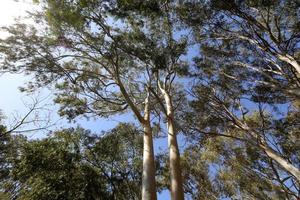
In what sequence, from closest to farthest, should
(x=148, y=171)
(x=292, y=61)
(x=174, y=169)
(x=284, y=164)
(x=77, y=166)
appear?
(x=148, y=171)
(x=174, y=169)
(x=284, y=164)
(x=292, y=61)
(x=77, y=166)

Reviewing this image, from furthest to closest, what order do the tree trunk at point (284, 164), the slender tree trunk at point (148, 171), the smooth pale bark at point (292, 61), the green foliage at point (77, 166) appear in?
the green foliage at point (77, 166)
the smooth pale bark at point (292, 61)
the tree trunk at point (284, 164)
the slender tree trunk at point (148, 171)

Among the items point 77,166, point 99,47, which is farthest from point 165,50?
point 77,166

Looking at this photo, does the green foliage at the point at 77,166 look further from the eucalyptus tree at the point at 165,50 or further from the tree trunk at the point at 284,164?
the tree trunk at the point at 284,164

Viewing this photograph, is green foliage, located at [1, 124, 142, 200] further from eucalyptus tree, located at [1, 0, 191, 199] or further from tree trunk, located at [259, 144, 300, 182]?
Result: tree trunk, located at [259, 144, 300, 182]

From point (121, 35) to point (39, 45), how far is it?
7.12 feet

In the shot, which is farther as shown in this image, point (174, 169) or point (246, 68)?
point (246, 68)

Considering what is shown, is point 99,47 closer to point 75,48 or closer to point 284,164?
point 75,48

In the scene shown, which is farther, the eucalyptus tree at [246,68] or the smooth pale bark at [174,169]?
the eucalyptus tree at [246,68]

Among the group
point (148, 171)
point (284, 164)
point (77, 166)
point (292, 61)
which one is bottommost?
point (148, 171)

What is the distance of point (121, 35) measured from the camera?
7.32m

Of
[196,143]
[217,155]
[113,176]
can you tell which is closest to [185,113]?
[196,143]

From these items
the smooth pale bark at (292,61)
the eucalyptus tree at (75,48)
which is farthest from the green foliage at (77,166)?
the smooth pale bark at (292,61)

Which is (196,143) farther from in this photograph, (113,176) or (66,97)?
(66,97)

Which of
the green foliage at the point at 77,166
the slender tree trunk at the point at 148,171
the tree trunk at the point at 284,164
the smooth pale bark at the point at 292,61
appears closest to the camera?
the slender tree trunk at the point at 148,171
